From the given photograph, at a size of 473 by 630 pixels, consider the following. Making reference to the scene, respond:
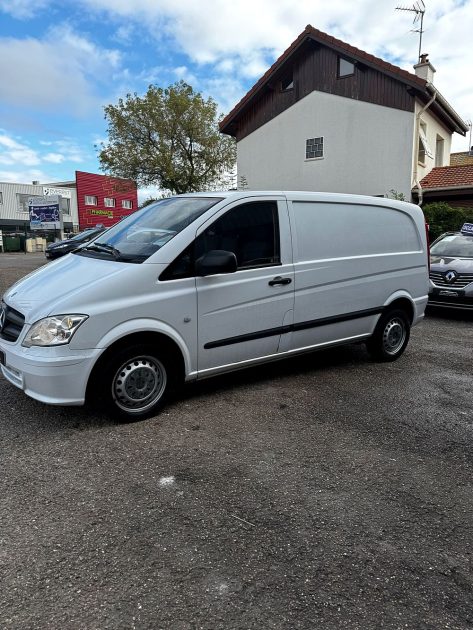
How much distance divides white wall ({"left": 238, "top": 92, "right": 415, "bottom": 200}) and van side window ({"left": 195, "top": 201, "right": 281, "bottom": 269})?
14157 millimetres

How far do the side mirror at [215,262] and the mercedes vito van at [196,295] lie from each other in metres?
0.01

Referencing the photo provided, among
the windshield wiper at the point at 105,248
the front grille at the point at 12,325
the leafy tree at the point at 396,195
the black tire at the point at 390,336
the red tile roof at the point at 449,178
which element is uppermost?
the red tile roof at the point at 449,178

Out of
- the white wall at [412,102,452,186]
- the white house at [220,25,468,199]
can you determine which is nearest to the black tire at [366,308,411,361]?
the white house at [220,25,468,199]

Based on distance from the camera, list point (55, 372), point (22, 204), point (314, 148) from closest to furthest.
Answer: point (55, 372)
point (314, 148)
point (22, 204)

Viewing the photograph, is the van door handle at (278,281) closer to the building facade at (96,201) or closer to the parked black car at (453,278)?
the parked black car at (453,278)

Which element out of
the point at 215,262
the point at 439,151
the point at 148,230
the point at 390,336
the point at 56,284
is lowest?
the point at 390,336

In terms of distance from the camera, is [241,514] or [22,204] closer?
[241,514]

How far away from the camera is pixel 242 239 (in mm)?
4254

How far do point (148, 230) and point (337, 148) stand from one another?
623 inches

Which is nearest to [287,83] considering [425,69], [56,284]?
[425,69]

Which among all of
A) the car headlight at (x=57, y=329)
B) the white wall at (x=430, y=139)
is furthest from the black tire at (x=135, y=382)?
the white wall at (x=430, y=139)

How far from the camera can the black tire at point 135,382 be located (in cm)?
361

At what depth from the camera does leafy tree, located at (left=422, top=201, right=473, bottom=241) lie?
48.8 feet

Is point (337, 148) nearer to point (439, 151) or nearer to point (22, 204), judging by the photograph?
point (439, 151)
